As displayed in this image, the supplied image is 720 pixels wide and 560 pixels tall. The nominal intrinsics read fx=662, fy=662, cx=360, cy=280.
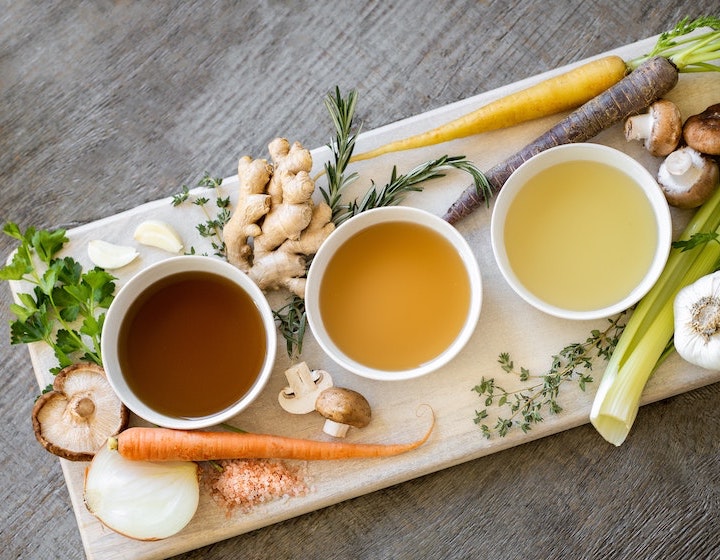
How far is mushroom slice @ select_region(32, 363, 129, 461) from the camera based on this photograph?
1369mm

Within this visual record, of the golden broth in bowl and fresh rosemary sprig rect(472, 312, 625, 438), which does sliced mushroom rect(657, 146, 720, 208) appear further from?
the golden broth in bowl

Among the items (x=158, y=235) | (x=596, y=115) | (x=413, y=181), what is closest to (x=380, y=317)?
(x=413, y=181)

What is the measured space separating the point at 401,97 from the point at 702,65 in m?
0.65

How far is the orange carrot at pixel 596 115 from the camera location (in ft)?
4.49

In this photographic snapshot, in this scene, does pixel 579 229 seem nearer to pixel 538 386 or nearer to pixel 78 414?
pixel 538 386

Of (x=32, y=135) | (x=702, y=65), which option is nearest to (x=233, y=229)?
(x=32, y=135)

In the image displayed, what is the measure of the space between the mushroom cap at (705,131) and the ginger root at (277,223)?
2.49 feet

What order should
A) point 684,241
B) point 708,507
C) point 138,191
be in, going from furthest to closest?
point 138,191 → point 708,507 → point 684,241

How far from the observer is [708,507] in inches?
59.1

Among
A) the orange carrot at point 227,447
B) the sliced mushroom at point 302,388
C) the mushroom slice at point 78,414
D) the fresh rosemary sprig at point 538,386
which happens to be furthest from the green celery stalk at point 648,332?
the mushroom slice at point 78,414

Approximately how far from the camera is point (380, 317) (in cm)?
138

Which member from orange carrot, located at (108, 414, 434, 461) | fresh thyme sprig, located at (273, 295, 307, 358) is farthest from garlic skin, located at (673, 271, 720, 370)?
fresh thyme sprig, located at (273, 295, 307, 358)

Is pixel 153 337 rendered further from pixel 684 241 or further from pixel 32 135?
pixel 684 241

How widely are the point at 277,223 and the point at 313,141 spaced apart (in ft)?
1.06
